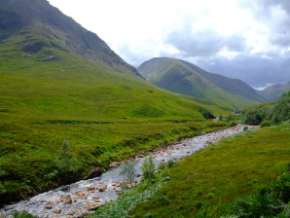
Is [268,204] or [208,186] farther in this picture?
[208,186]

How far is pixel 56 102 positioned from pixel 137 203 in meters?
104

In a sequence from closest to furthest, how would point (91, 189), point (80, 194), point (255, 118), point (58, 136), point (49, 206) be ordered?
point (49, 206) → point (80, 194) → point (91, 189) → point (58, 136) → point (255, 118)

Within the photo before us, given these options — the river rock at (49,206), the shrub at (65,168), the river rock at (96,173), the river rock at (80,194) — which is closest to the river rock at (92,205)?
the river rock at (80,194)

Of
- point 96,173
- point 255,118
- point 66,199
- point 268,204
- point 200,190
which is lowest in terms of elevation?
point 66,199

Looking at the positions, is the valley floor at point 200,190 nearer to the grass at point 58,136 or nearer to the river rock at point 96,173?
the river rock at point 96,173

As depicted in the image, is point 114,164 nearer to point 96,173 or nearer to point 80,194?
point 96,173

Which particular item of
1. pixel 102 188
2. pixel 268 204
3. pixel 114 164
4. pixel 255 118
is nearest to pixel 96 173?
pixel 114 164

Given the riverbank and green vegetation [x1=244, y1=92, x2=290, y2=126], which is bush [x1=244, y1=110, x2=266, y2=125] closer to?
green vegetation [x1=244, y1=92, x2=290, y2=126]

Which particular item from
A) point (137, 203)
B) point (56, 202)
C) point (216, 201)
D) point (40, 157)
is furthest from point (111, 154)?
point (216, 201)

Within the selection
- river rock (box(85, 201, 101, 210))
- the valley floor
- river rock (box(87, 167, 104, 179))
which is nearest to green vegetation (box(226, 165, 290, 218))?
the valley floor

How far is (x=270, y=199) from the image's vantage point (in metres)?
22.0

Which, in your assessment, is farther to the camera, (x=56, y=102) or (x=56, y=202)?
(x=56, y=102)

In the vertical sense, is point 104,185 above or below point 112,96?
below

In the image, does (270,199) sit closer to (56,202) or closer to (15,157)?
(56,202)
